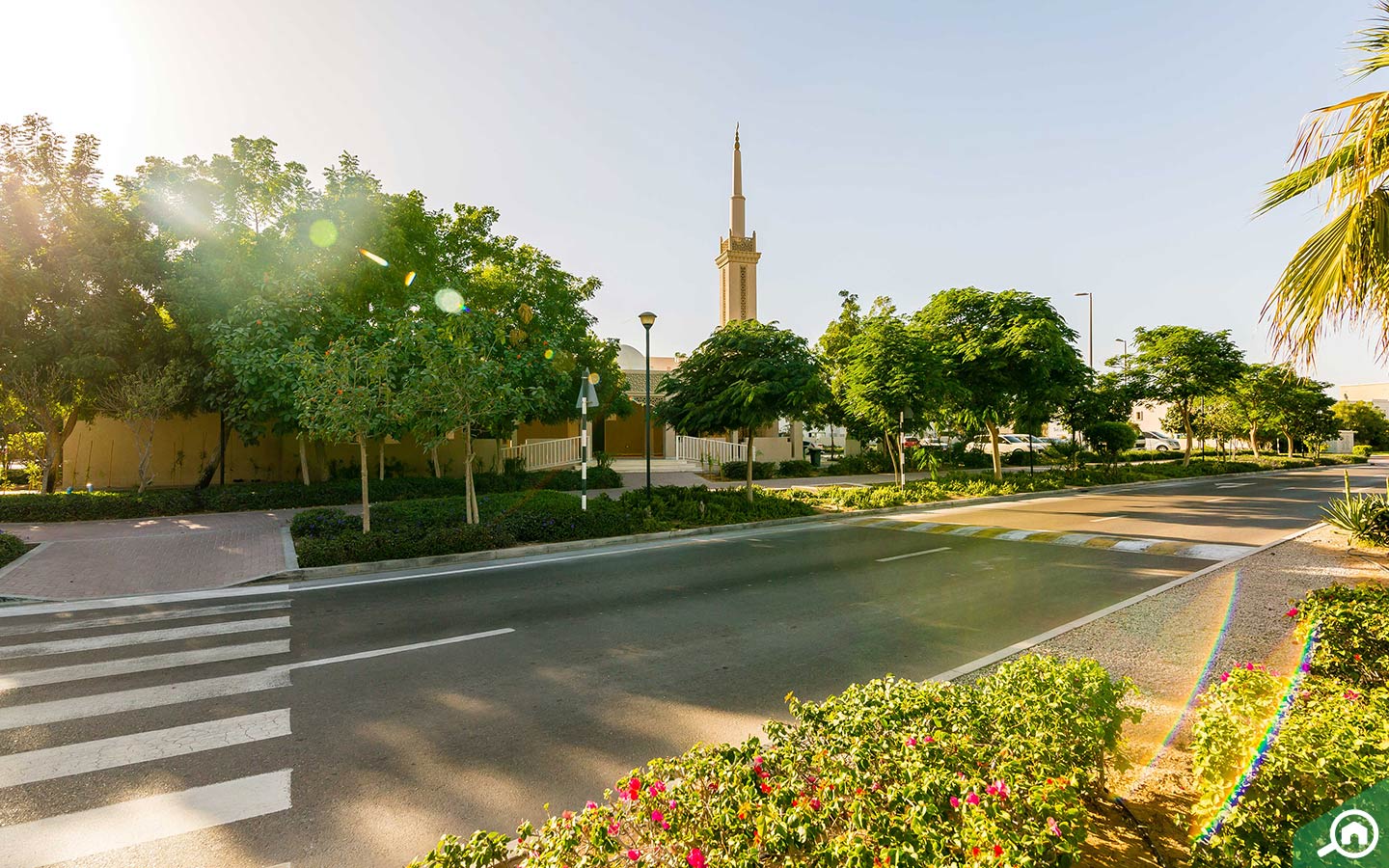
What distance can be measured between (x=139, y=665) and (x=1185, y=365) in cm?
3772

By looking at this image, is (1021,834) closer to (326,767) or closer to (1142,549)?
(326,767)

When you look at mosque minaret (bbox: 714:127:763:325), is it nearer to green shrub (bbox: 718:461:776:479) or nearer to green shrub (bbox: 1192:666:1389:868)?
green shrub (bbox: 718:461:776:479)

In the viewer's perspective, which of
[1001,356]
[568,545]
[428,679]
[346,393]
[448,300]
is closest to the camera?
[428,679]

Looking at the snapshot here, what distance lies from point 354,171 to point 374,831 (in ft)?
65.7

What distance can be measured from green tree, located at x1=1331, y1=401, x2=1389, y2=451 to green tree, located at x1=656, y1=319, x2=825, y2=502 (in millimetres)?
68765

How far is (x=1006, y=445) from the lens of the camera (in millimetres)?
43812

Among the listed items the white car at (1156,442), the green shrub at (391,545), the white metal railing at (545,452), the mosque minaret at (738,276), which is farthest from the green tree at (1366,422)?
the green shrub at (391,545)

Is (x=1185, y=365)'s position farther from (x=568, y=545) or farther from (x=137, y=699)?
(x=137, y=699)

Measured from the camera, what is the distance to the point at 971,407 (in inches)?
896

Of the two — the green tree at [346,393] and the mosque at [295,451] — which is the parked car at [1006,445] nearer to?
the mosque at [295,451]

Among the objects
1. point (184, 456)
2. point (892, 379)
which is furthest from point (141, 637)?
point (184, 456)

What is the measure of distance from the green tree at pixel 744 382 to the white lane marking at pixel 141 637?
1097 cm

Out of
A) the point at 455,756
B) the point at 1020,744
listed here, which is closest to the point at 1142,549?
the point at 1020,744

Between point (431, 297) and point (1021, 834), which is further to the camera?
point (431, 297)
